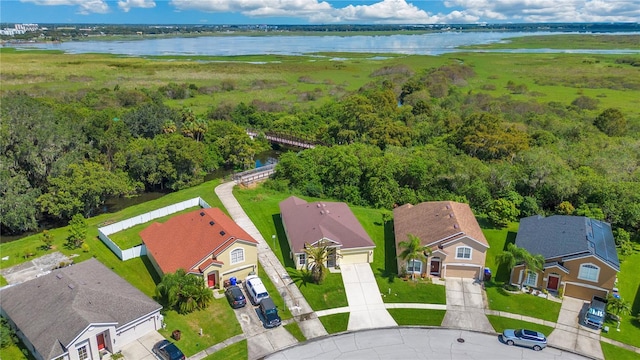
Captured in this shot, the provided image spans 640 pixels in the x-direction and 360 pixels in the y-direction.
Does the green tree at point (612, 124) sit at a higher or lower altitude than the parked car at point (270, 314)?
higher

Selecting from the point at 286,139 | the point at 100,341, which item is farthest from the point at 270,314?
the point at 286,139

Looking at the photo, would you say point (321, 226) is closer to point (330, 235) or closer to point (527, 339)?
point (330, 235)

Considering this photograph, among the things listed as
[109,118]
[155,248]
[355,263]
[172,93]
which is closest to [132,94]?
[172,93]

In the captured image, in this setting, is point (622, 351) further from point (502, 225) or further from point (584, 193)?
point (584, 193)

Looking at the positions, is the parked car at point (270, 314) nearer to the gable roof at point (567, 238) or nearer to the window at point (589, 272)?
the gable roof at point (567, 238)

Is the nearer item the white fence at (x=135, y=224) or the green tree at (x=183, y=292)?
the green tree at (x=183, y=292)

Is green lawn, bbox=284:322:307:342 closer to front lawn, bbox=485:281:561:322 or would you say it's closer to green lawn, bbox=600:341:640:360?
front lawn, bbox=485:281:561:322

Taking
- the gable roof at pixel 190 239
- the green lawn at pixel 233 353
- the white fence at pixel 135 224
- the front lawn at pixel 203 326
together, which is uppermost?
the gable roof at pixel 190 239

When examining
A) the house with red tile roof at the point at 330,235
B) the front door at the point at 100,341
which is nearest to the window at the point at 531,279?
the house with red tile roof at the point at 330,235
